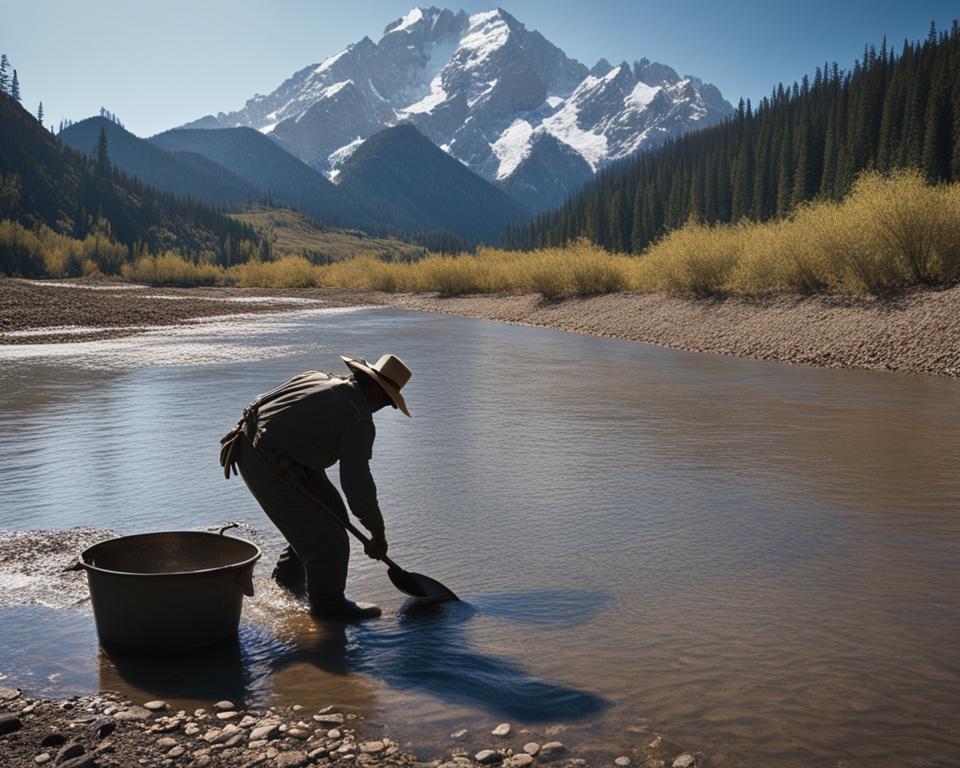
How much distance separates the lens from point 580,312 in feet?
127

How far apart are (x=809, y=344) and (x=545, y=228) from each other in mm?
136083

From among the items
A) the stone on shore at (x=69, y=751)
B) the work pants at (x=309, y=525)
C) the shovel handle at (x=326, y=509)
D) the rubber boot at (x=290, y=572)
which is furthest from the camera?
the rubber boot at (x=290, y=572)

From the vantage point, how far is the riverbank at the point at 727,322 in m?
21.1

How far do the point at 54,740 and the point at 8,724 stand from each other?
0.28 m

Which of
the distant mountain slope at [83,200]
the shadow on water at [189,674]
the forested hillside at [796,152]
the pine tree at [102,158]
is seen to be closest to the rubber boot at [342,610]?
the shadow on water at [189,674]

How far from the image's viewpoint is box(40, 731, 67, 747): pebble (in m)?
4.02

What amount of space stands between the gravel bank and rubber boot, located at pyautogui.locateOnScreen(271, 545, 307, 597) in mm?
16801

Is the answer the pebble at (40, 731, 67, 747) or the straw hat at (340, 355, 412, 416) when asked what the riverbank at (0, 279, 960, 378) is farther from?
the pebble at (40, 731, 67, 747)

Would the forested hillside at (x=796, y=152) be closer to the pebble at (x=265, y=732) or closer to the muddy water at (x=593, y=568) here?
the muddy water at (x=593, y=568)

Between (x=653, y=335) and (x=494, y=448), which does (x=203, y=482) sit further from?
(x=653, y=335)

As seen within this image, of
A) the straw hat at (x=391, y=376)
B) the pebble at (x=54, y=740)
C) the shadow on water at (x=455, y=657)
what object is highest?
the straw hat at (x=391, y=376)

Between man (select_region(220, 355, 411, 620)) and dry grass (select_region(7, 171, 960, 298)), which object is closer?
man (select_region(220, 355, 411, 620))

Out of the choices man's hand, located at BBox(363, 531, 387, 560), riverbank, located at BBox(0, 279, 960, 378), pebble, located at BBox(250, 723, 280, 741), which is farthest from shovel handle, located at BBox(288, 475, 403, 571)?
riverbank, located at BBox(0, 279, 960, 378)

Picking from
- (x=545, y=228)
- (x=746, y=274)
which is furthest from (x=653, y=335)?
(x=545, y=228)
